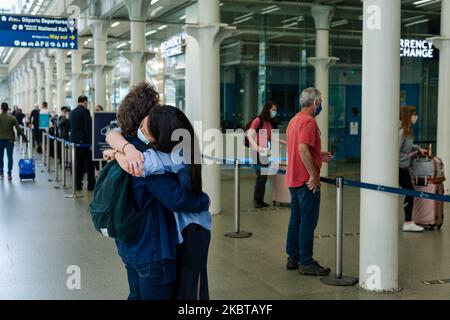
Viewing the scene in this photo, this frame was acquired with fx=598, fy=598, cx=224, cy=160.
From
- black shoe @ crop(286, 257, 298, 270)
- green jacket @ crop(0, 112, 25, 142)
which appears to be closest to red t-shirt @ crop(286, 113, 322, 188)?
black shoe @ crop(286, 257, 298, 270)

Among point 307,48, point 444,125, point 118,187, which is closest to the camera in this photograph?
point 118,187

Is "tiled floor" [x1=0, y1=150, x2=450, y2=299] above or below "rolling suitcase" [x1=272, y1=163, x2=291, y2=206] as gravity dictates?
below

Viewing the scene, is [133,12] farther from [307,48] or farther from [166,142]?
[166,142]

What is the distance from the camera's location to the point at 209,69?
9.14 meters

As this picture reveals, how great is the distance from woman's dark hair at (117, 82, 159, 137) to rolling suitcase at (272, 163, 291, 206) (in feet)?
23.0

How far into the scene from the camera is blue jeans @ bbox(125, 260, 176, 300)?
9.48 ft

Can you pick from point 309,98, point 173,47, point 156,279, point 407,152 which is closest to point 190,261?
point 156,279

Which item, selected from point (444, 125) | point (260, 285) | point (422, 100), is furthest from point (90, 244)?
point (422, 100)

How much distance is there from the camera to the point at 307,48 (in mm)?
14852

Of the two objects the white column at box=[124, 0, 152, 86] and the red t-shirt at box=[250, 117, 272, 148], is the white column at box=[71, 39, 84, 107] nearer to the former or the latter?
the white column at box=[124, 0, 152, 86]

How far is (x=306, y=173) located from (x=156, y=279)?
2.96 metres

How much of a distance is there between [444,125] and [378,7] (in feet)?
20.6

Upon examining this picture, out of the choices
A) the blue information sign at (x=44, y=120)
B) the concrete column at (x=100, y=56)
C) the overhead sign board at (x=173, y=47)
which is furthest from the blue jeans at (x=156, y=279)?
the blue information sign at (x=44, y=120)

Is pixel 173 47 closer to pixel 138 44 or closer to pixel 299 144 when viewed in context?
pixel 138 44
